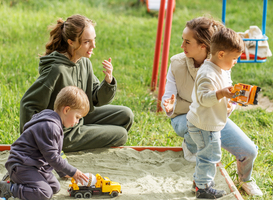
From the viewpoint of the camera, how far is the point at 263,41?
4.40 meters

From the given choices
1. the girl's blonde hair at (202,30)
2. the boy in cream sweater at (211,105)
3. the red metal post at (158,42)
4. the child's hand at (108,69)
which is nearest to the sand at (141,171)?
the boy in cream sweater at (211,105)

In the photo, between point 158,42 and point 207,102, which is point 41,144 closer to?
point 207,102

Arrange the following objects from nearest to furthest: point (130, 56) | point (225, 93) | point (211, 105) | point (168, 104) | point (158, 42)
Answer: point (225, 93)
point (211, 105)
point (168, 104)
point (158, 42)
point (130, 56)

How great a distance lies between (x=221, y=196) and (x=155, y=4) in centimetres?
765

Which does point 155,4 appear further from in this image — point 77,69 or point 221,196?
point 221,196

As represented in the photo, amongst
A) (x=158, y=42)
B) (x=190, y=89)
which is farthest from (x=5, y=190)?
(x=158, y=42)

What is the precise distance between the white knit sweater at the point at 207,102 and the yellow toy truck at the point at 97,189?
78 cm

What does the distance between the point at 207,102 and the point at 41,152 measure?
1164 millimetres

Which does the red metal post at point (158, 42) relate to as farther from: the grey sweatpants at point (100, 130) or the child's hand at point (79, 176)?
the child's hand at point (79, 176)

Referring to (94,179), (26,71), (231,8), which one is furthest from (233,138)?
(231,8)

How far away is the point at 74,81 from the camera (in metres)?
3.04

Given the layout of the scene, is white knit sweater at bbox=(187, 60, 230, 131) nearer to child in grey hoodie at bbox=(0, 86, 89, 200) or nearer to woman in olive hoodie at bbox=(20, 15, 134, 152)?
child in grey hoodie at bbox=(0, 86, 89, 200)

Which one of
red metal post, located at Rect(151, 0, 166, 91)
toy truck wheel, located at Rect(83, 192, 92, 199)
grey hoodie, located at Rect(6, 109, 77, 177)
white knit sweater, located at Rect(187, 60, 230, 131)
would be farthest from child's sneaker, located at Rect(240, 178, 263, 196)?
red metal post, located at Rect(151, 0, 166, 91)

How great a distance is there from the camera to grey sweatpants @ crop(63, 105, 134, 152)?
3156mm
